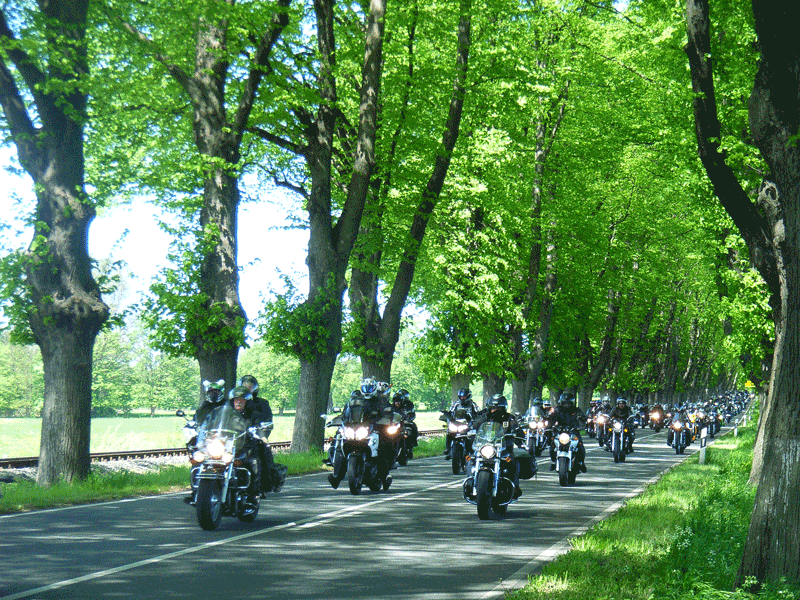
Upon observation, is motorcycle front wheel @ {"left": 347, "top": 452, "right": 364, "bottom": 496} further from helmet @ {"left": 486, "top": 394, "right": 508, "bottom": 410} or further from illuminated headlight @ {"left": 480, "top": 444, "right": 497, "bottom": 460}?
illuminated headlight @ {"left": 480, "top": 444, "right": 497, "bottom": 460}

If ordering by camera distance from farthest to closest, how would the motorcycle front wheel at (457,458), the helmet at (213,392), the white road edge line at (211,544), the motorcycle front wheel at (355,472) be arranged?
the motorcycle front wheel at (457,458), the motorcycle front wheel at (355,472), the helmet at (213,392), the white road edge line at (211,544)

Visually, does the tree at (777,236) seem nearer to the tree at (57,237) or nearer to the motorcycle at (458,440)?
the tree at (57,237)

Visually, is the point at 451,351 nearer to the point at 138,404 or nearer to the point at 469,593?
the point at 469,593

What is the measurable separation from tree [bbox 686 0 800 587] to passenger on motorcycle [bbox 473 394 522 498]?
475 centimetres

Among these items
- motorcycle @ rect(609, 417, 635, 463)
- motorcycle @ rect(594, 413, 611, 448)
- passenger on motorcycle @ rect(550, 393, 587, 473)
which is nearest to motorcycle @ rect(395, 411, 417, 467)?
passenger on motorcycle @ rect(550, 393, 587, 473)

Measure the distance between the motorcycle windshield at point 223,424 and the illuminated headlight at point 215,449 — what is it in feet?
0.55

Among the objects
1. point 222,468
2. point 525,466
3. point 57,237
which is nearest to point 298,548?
point 222,468

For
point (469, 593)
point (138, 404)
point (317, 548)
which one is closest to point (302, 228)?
point (317, 548)

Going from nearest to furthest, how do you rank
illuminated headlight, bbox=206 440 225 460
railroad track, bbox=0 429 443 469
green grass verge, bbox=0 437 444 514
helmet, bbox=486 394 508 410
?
1. illuminated headlight, bbox=206 440 225 460
2. green grass verge, bbox=0 437 444 514
3. helmet, bbox=486 394 508 410
4. railroad track, bbox=0 429 443 469

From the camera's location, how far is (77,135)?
15797 mm

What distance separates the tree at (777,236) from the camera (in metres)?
7.74

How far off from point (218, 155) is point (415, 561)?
1111 centimetres

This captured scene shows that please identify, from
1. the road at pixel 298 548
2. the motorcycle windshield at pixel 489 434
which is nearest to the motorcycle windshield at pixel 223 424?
the road at pixel 298 548

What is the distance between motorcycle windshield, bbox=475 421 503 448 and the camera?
1297cm
